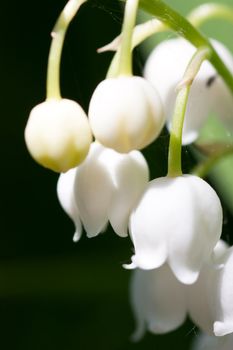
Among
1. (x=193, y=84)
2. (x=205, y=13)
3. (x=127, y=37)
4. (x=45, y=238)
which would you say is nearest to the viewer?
(x=127, y=37)

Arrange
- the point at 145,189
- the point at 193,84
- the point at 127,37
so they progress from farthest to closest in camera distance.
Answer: the point at 193,84, the point at 145,189, the point at 127,37

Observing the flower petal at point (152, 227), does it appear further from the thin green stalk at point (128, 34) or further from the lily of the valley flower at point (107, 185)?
the thin green stalk at point (128, 34)

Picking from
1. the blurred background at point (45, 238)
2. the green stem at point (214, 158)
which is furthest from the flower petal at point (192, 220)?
the blurred background at point (45, 238)

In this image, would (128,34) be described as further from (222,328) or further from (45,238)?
(45,238)

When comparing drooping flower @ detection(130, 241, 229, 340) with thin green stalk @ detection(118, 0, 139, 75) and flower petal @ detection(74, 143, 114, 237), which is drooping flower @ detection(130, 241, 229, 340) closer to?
flower petal @ detection(74, 143, 114, 237)

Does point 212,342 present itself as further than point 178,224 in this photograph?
Yes

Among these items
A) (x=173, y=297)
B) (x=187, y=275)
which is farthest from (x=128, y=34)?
(x=173, y=297)
